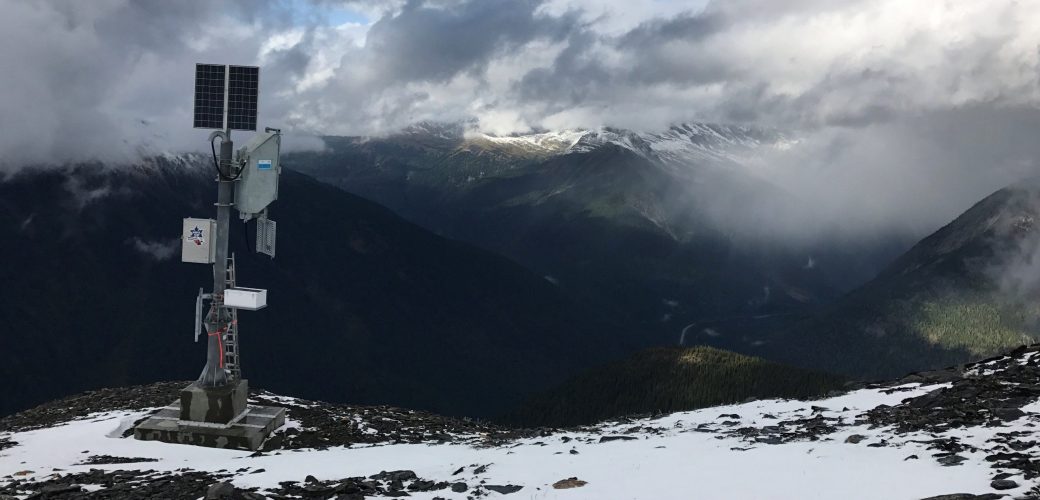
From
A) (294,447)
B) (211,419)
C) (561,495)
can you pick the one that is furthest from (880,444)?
(211,419)

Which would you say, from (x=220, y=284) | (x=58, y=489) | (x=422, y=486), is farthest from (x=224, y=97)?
(x=422, y=486)

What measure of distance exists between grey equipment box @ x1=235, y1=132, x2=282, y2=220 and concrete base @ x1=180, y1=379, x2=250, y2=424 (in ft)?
31.9

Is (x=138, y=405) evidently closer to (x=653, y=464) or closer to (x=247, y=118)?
(x=247, y=118)

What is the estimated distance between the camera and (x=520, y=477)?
25.4m

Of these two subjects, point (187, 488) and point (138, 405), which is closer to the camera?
A: point (187, 488)

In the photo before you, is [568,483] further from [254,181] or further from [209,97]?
[209,97]

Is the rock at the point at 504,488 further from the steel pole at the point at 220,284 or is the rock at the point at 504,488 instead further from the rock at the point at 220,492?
the steel pole at the point at 220,284

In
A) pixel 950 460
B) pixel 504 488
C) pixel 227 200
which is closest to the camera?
pixel 950 460

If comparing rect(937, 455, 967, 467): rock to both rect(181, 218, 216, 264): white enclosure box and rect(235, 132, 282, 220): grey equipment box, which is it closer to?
rect(235, 132, 282, 220): grey equipment box

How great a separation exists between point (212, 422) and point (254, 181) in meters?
13.4

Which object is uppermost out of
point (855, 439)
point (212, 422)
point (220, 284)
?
point (220, 284)

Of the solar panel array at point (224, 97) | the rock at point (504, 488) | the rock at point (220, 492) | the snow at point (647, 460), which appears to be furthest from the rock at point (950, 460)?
the solar panel array at point (224, 97)

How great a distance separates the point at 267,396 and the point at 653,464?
103 ft

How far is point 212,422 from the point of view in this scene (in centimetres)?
3834
